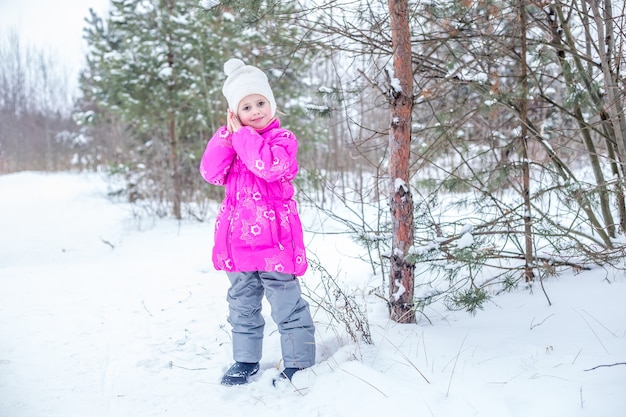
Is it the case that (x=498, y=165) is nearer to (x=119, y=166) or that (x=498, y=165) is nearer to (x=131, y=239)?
(x=131, y=239)

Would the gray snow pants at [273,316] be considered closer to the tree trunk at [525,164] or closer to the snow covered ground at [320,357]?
the snow covered ground at [320,357]

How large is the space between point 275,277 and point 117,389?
1006 mm

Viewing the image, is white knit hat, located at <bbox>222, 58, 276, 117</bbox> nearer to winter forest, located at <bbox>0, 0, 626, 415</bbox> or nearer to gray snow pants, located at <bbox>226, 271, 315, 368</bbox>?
winter forest, located at <bbox>0, 0, 626, 415</bbox>

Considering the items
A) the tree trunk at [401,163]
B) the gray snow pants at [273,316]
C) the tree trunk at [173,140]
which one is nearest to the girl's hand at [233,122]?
the gray snow pants at [273,316]

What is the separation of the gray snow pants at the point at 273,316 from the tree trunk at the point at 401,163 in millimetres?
626

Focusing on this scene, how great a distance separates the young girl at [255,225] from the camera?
7.80ft

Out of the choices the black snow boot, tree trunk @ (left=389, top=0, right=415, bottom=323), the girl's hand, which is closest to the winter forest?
tree trunk @ (left=389, top=0, right=415, bottom=323)

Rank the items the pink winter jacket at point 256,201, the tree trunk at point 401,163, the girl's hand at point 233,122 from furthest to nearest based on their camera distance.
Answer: the tree trunk at point 401,163 < the girl's hand at point 233,122 < the pink winter jacket at point 256,201

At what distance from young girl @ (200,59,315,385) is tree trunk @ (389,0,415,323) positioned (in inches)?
24.6

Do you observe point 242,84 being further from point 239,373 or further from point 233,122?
point 239,373

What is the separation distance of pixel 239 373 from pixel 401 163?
1.46 m

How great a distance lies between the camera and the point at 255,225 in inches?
93.8

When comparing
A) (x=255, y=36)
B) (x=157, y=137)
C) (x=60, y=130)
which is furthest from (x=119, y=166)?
(x=60, y=130)

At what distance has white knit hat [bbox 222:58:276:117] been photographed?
2.43 m
